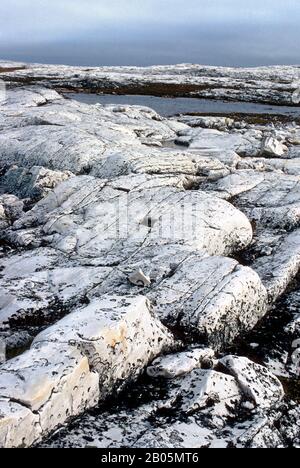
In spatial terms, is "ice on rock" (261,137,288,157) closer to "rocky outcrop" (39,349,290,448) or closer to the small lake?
"rocky outcrop" (39,349,290,448)

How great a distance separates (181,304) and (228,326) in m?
1.67

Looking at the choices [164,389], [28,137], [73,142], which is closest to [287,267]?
[164,389]

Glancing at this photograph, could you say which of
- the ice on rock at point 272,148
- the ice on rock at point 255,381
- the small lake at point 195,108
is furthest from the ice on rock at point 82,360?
the small lake at point 195,108

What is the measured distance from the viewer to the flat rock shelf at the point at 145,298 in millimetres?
10961

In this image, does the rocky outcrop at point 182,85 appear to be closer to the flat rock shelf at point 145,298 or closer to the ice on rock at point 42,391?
the flat rock shelf at point 145,298

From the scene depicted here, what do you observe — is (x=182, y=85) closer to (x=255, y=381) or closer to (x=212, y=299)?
(x=212, y=299)

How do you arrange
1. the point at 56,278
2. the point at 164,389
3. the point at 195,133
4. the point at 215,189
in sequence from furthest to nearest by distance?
the point at 195,133 → the point at 215,189 → the point at 56,278 → the point at 164,389

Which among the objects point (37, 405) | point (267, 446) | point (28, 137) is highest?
point (28, 137)

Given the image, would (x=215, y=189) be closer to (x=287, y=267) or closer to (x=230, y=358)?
(x=287, y=267)

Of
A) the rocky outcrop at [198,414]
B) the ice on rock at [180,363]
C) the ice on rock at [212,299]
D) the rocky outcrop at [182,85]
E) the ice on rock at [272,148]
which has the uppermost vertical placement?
the rocky outcrop at [182,85]

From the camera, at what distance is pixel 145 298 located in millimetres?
14023

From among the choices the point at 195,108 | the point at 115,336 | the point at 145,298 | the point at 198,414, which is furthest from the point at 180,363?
the point at 195,108

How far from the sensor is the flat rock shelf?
10961mm

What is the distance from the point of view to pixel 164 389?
12258 millimetres
